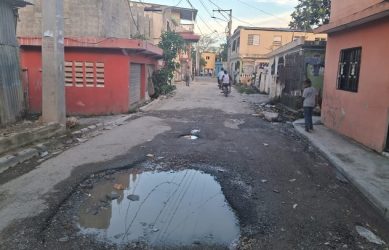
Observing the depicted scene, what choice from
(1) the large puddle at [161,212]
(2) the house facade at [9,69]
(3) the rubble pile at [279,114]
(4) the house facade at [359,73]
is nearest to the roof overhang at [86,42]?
(2) the house facade at [9,69]

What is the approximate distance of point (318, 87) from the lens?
551 inches

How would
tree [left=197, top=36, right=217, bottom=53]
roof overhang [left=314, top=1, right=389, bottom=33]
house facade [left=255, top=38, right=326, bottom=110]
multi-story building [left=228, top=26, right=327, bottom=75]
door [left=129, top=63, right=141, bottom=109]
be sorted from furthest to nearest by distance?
1. tree [left=197, top=36, right=217, bottom=53]
2. multi-story building [left=228, top=26, right=327, bottom=75]
3. door [left=129, top=63, right=141, bottom=109]
4. house facade [left=255, top=38, right=326, bottom=110]
5. roof overhang [left=314, top=1, right=389, bottom=33]

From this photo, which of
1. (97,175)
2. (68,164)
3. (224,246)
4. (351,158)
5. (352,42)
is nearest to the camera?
(224,246)

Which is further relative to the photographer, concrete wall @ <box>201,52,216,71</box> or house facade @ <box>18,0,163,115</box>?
concrete wall @ <box>201,52,216,71</box>

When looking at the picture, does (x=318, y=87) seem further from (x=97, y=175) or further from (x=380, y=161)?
(x=97, y=175)

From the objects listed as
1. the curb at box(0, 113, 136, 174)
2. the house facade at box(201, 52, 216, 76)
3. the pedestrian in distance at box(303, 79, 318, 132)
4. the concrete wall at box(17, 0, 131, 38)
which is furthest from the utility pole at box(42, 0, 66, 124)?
the house facade at box(201, 52, 216, 76)

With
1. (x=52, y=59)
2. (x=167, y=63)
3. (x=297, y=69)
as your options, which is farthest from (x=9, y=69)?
(x=167, y=63)

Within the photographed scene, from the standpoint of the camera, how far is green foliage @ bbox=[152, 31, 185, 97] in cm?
2111

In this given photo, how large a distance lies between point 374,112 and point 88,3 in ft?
37.6

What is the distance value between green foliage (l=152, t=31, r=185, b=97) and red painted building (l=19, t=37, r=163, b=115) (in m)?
7.16

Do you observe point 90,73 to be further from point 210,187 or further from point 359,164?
point 359,164

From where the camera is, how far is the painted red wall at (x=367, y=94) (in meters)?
7.90

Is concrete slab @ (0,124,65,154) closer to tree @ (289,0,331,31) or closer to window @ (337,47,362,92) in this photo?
window @ (337,47,362,92)

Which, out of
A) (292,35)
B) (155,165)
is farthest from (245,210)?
(292,35)
